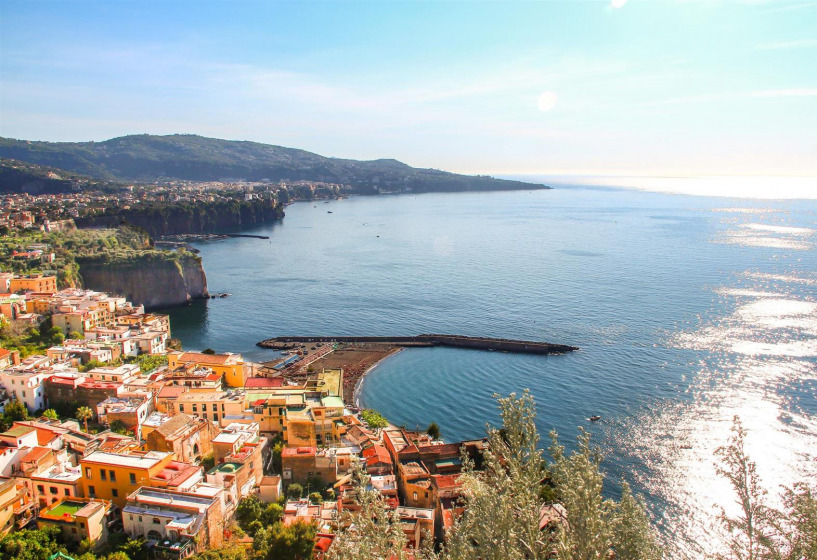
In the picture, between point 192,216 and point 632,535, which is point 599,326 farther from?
point 192,216

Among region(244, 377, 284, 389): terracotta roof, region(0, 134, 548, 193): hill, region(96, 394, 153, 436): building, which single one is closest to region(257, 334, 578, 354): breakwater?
region(244, 377, 284, 389): terracotta roof

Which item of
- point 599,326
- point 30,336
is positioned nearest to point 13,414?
point 30,336

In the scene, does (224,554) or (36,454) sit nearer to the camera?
(224,554)

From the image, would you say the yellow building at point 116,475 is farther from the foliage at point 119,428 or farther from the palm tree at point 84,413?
the palm tree at point 84,413

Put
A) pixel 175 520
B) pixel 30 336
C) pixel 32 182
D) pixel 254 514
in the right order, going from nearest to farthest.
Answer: pixel 175 520 < pixel 254 514 < pixel 30 336 < pixel 32 182

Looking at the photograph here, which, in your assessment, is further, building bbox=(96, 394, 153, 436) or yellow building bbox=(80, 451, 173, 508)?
building bbox=(96, 394, 153, 436)

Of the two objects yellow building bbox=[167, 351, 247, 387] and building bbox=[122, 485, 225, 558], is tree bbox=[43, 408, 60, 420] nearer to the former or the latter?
yellow building bbox=[167, 351, 247, 387]
